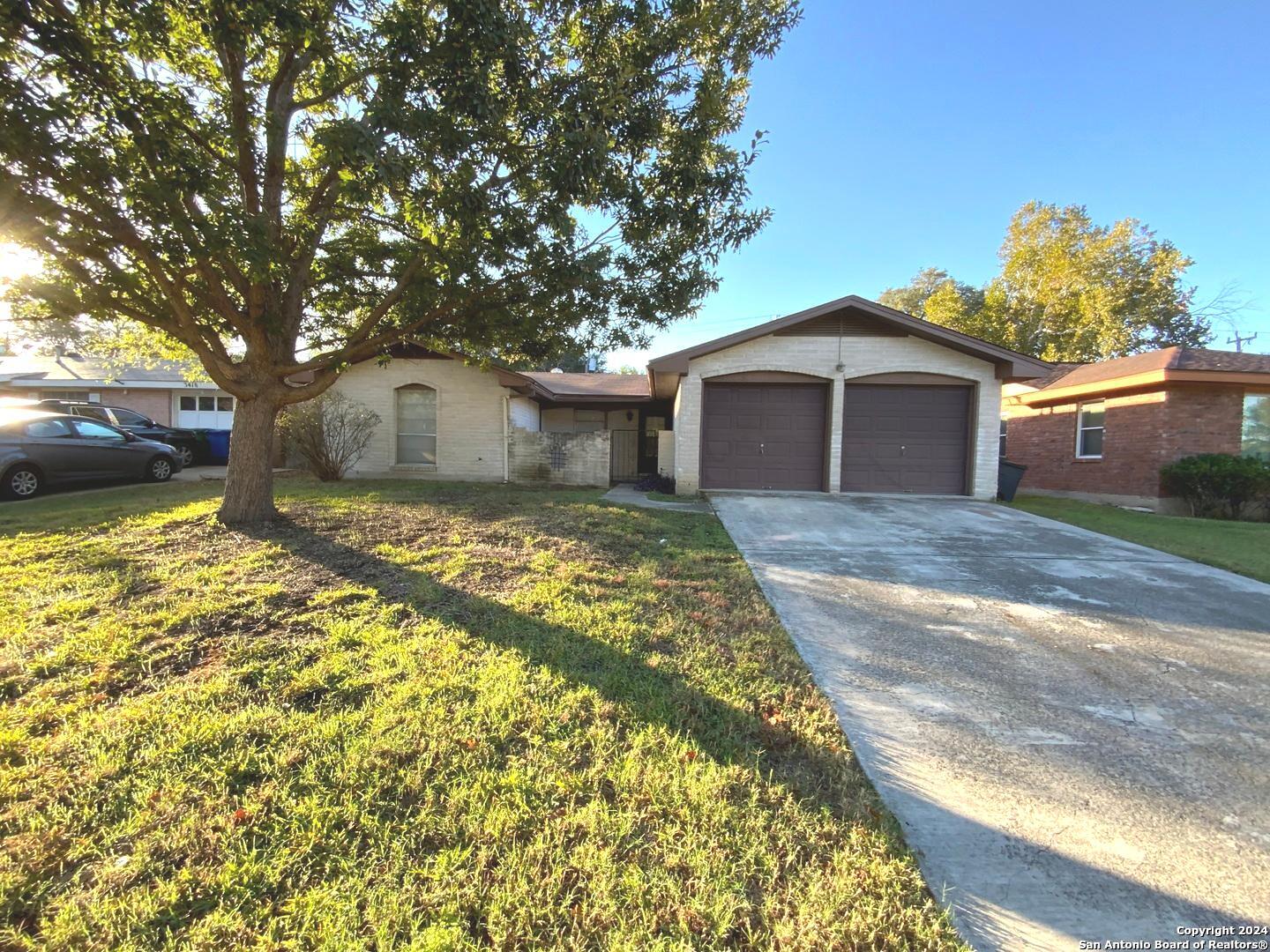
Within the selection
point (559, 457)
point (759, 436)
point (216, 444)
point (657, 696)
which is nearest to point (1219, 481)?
point (759, 436)

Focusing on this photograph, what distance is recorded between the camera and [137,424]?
594 inches

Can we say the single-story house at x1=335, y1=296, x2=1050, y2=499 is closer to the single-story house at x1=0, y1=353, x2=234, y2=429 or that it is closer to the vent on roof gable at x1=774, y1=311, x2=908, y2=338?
the vent on roof gable at x1=774, y1=311, x2=908, y2=338

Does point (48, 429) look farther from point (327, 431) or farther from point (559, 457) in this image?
point (559, 457)

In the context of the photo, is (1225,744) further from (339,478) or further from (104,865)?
(339,478)

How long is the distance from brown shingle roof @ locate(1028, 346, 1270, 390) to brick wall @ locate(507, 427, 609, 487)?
34.8 ft

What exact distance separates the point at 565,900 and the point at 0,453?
1254 cm

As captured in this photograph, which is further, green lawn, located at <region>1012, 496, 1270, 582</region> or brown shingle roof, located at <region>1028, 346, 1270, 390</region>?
brown shingle roof, located at <region>1028, 346, 1270, 390</region>

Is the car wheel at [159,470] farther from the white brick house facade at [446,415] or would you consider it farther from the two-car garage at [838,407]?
the two-car garage at [838,407]

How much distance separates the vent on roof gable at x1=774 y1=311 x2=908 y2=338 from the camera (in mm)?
11516

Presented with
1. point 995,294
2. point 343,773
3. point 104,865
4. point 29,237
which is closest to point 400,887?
point 343,773

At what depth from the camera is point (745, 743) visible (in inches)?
99.7

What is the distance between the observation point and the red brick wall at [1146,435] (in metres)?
11.8

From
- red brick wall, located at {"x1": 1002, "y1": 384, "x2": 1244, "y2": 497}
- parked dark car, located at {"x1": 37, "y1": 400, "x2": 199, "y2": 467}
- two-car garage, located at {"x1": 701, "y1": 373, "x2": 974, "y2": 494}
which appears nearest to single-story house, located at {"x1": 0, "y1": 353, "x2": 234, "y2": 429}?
parked dark car, located at {"x1": 37, "y1": 400, "x2": 199, "y2": 467}

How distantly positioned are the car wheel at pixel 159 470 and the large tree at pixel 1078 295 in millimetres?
27447
